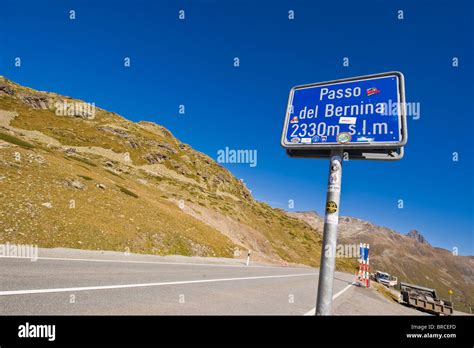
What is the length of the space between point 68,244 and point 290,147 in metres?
16.5

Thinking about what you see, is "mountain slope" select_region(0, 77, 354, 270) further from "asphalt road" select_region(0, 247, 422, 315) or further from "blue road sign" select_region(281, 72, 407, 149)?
"blue road sign" select_region(281, 72, 407, 149)

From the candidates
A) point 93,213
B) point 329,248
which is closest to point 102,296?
point 329,248

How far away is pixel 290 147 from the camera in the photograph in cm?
376

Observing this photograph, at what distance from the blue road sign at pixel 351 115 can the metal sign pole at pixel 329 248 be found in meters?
0.51

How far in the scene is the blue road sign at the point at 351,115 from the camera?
326 centimetres

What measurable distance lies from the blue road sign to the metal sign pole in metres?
0.51

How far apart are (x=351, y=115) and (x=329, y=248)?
62.7 inches

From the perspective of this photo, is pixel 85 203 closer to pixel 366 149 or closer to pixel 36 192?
pixel 36 192

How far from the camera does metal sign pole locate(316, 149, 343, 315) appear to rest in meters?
3.08

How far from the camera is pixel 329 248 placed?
308cm

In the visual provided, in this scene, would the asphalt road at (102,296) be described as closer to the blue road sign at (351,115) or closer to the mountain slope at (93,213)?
the blue road sign at (351,115)

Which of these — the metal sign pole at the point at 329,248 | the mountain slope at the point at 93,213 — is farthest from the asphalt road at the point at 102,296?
the mountain slope at the point at 93,213

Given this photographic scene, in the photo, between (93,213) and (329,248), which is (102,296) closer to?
(329,248)
